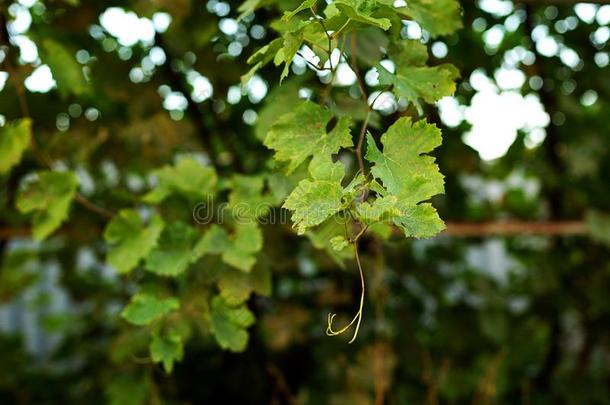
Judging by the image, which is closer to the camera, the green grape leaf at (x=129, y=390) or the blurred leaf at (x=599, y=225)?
the green grape leaf at (x=129, y=390)

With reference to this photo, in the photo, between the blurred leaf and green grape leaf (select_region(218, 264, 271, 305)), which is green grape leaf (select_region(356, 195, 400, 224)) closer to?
green grape leaf (select_region(218, 264, 271, 305))

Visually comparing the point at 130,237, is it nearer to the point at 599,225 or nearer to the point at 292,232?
the point at 292,232

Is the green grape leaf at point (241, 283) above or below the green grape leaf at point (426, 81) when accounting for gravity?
below

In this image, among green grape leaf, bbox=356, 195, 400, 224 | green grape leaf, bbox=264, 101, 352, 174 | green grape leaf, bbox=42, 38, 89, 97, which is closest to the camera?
green grape leaf, bbox=356, 195, 400, 224

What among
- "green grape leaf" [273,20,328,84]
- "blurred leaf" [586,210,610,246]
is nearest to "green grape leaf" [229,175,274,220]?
"green grape leaf" [273,20,328,84]

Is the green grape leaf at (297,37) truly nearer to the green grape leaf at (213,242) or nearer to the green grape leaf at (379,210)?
the green grape leaf at (379,210)

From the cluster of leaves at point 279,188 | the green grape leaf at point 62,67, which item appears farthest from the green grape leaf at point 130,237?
the green grape leaf at point 62,67

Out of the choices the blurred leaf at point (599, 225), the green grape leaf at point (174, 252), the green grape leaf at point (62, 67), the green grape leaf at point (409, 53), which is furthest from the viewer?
the blurred leaf at point (599, 225)

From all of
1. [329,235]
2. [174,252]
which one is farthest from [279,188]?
[174,252]
